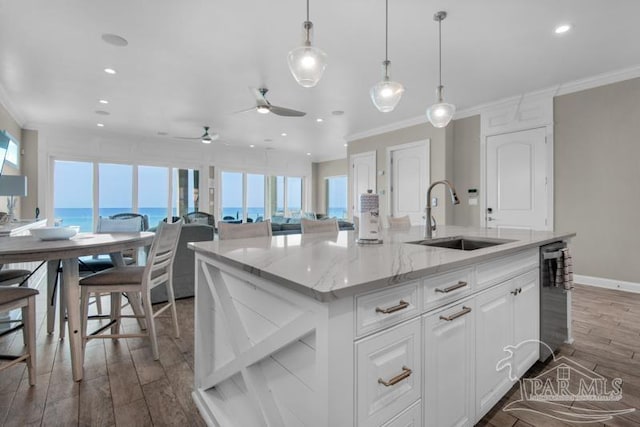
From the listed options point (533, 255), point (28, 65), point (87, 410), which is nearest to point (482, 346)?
point (533, 255)

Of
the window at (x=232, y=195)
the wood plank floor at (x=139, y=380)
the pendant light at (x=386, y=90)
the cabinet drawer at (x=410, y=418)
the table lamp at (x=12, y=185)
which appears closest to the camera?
the cabinet drawer at (x=410, y=418)

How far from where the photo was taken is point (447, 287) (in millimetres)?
1204

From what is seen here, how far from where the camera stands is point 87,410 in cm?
159

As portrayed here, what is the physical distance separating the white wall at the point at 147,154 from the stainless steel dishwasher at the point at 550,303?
24.6ft

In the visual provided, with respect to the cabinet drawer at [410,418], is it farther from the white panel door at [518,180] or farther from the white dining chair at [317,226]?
the white panel door at [518,180]

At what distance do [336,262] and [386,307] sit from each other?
0.90 ft

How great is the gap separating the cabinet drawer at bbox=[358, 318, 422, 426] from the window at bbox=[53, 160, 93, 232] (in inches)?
298

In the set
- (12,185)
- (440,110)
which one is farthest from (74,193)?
(440,110)

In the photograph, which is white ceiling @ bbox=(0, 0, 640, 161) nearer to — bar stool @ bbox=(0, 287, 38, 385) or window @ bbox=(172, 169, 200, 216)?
bar stool @ bbox=(0, 287, 38, 385)

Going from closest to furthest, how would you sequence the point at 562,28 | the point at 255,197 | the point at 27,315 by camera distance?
1. the point at 27,315
2. the point at 562,28
3. the point at 255,197

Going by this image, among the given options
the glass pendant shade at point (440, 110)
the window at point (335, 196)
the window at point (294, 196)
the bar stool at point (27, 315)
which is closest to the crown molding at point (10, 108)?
the bar stool at point (27, 315)

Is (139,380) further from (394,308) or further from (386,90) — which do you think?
(386,90)

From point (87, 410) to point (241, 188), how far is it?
744 cm

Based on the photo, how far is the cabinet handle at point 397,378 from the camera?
0.96 meters
